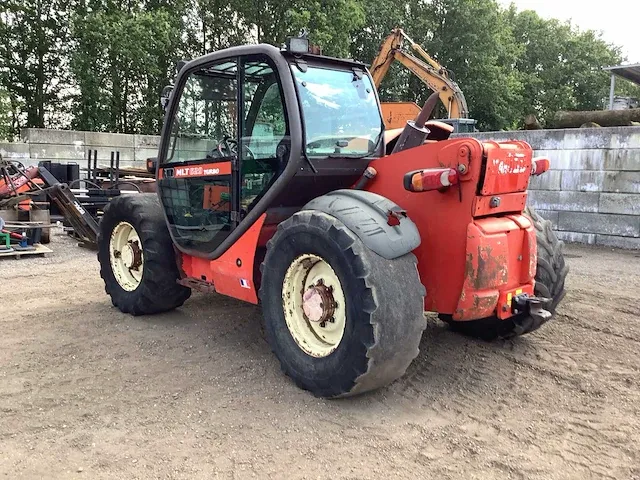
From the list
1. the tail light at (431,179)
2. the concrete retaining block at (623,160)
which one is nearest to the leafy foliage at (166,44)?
the concrete retaining block at (623,160)

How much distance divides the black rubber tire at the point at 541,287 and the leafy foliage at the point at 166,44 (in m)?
8.53

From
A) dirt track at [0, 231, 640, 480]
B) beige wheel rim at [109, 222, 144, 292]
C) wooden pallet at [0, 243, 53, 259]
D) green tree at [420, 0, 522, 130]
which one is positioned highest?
green tree at [420, 0, 522, 130]

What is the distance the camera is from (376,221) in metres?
3.22

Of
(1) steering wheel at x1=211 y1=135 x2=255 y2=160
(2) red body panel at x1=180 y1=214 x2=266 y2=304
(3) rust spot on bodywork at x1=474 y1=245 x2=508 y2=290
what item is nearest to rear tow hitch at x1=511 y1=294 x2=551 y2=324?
(3) rust spot on bodywork at x1=474 y1=245 x2=508 y2=290

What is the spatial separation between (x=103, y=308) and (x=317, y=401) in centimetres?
286

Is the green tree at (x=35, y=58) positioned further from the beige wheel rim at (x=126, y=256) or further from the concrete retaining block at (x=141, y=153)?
the beige wheel rim at (x=126, y=256)

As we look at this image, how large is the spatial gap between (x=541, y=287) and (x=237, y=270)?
6.87ft

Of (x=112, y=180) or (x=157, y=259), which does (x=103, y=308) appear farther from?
(x=112, y=180)

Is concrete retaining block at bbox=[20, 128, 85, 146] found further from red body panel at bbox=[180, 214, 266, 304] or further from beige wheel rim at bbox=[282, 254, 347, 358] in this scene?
beige wheel rim at bbox=[282, 254, 347, 358]

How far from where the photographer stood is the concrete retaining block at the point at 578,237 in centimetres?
904

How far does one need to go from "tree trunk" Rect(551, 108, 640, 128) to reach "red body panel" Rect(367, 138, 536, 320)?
9.27 m

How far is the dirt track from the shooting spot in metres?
2.69

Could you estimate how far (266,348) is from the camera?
13.8 feet

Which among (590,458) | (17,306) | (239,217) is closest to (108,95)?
(17,306)
